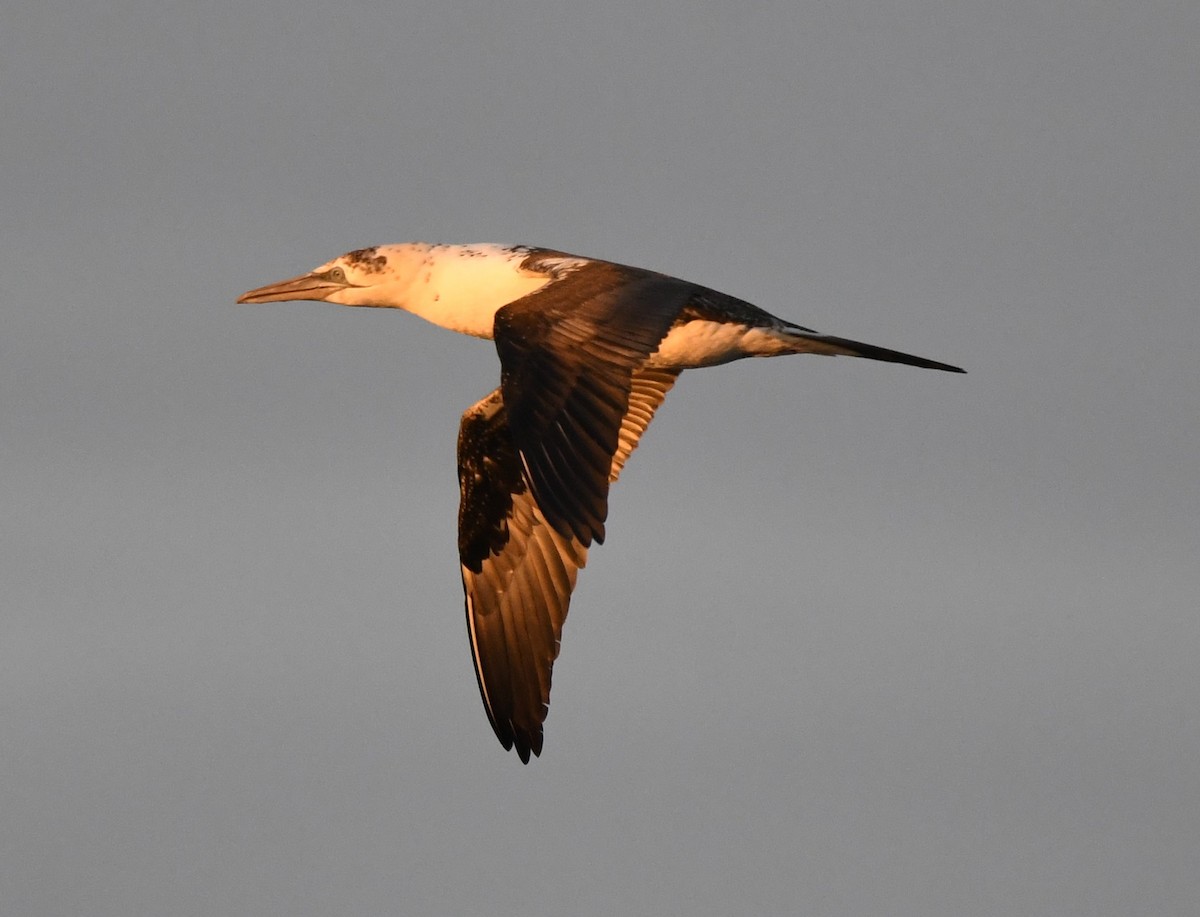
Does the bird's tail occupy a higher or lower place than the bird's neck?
lower

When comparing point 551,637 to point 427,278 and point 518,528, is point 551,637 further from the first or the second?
point 427,278

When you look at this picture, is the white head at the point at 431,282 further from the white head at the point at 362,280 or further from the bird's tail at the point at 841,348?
the bird's tail at the point at 841,348

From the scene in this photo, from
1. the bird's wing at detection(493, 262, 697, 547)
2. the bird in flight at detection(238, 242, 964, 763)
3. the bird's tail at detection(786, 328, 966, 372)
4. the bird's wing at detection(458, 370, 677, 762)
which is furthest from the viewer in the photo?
the bird's wing at detection(458, 370, 677, 762)

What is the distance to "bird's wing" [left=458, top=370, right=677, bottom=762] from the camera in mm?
17828

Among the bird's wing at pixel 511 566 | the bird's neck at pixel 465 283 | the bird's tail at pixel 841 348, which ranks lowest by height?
the bird's wing at pixel 511 566

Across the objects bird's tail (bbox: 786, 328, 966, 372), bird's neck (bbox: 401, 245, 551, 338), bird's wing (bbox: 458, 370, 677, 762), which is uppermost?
bird's neck (bbox: 401, 245, 551, 338)

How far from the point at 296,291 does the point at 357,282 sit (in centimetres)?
51

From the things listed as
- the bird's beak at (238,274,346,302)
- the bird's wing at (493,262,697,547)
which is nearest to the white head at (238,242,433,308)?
the bird's beak at (238,274,346,302)

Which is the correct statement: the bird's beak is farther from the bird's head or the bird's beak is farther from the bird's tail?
the bird's tail

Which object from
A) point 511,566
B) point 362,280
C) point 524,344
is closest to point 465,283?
point 362,280

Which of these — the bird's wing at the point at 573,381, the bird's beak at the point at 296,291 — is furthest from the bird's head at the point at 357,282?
the bird's wing at the point at 573,381

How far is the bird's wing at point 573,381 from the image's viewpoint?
561 inches

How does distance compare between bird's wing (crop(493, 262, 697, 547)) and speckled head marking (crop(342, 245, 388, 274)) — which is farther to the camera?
speckled head marking (crop(342, 245, 388, 274))

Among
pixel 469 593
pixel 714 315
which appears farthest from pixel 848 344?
pixel 469 593
